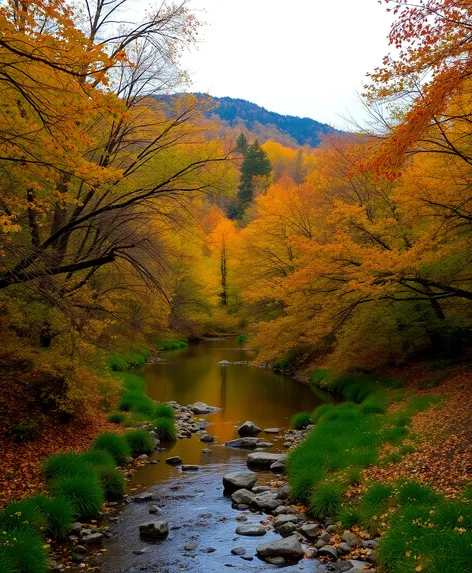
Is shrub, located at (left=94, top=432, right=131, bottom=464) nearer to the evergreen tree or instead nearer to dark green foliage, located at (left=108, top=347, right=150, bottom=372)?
the evergreen tree

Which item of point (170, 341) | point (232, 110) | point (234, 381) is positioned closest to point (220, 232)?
point (170, 341)

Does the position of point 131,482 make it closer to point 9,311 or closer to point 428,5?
point 9,311

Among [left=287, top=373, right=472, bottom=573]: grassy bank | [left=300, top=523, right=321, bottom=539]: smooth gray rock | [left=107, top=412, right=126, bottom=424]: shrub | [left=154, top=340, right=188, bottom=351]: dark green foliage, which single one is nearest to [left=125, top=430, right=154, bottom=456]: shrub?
[left=107, top=412, right=126, bottom=424]: shrub

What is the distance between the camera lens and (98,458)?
9.45 metres

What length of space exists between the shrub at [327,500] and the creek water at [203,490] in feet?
2.76

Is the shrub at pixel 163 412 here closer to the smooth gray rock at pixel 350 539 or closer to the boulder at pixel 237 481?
the boulder at pixel 237 481

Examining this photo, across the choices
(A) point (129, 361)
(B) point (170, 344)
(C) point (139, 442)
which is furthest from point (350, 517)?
(B) point (170, 344)

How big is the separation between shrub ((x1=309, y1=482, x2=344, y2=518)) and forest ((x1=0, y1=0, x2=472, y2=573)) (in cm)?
3

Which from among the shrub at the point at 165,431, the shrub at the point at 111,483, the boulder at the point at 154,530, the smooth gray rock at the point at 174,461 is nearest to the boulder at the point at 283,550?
the boulder at the point at 154,530

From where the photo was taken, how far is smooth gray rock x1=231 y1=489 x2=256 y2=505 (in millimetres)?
8492

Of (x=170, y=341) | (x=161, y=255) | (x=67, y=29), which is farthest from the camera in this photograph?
(x=170, y=341)

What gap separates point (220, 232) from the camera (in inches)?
1769

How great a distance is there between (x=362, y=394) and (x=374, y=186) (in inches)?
289

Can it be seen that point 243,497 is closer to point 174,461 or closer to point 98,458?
Result: point 174,461
